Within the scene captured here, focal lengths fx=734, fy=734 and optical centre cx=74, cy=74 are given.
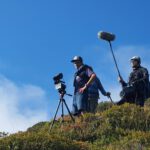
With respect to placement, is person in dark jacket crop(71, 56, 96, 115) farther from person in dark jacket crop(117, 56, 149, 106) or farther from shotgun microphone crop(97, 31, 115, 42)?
shotgun microphone crop(97, 31, 115, 42)

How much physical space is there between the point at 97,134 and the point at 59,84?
3.01m

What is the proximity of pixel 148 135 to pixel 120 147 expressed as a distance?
1.22 metres

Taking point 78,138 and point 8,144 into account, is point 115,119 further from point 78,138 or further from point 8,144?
point 8,144

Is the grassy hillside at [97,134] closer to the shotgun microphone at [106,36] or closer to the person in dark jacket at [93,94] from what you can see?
the person in dark jacket at [93,94]

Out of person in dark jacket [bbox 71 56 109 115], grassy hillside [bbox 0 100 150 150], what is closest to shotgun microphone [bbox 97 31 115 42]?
person in dark jacket [bbox 71 56 109 115]

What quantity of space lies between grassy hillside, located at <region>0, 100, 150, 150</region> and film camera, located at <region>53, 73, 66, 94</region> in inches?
31.3

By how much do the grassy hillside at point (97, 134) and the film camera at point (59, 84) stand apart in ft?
2.61

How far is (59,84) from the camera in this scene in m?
19.7

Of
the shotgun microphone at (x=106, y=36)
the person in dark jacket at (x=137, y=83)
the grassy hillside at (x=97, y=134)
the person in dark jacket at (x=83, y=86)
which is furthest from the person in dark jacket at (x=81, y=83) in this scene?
the shotgun microphone at (x=106, y=36)

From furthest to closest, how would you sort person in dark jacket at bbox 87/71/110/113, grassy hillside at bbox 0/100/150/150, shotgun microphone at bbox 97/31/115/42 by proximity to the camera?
shotgun microphone at bbox 97/31/115/42
person in dark jacket at bbox 87/71/110/113
grassy hillside at bbox 0/100/150/150

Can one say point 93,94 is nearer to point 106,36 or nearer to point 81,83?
point 81,83

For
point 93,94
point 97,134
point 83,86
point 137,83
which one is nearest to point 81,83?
point 83,86

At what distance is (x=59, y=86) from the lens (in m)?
19.6

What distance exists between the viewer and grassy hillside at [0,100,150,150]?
14141 millimetres
